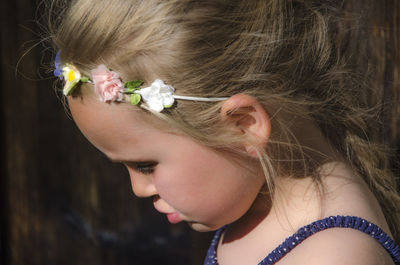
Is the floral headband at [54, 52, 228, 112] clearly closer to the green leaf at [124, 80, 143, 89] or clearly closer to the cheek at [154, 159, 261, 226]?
the green leaf at [124, 80, 143, 89]

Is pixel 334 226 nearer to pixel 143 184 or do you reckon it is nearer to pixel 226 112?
pixel 226 112

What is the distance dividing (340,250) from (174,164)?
384 millimetres

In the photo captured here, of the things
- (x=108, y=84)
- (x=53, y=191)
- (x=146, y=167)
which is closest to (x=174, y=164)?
(x=146, y=167)

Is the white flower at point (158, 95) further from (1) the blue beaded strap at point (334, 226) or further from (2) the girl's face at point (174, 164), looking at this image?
(1) the blue beaded strap at point (334, 226)

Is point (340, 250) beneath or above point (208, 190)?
beneath

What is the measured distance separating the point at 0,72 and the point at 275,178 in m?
1.44

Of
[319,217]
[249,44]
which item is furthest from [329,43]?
[319,217]

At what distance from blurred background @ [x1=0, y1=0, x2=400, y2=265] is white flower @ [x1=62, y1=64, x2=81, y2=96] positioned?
3.30ft

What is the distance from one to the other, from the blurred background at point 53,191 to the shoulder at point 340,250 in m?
1.13

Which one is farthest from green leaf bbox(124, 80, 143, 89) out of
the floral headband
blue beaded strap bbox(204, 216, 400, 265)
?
blue beaded strap bbox(204, 216, 400, 265)

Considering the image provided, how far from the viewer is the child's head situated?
1.11 meters

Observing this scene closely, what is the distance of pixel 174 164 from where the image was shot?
1186 millimetres

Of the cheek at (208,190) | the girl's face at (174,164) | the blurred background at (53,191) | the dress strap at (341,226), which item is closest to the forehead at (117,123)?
the girl's face at (174,164)

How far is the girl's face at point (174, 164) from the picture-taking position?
3.83 ft
